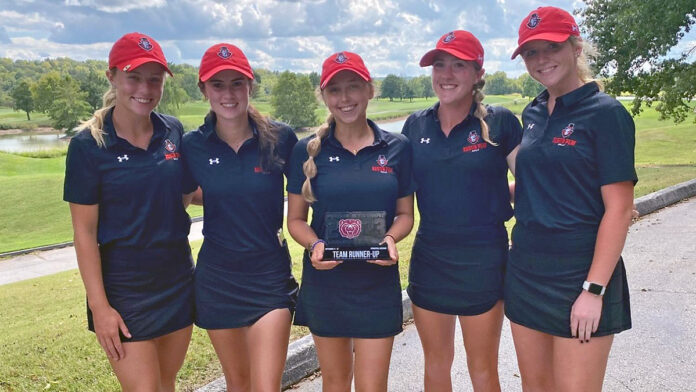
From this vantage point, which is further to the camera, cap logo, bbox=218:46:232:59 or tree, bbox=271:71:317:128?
tree, bbox=271:71:317:128

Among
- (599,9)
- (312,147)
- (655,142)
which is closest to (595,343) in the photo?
(312,147)

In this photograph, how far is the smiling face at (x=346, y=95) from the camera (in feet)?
11.2

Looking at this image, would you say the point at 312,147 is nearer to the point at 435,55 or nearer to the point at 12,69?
the point at 435,55

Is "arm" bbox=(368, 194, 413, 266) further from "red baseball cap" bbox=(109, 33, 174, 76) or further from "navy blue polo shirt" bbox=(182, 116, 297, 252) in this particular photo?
"red baseball cap" bbox=(109, 33, 174, 76)

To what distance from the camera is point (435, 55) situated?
358cm

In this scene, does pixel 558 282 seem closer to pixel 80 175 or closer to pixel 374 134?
pixel 374 134

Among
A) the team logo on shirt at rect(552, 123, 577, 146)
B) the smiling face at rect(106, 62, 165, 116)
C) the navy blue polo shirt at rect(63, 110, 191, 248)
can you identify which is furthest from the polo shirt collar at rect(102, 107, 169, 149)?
the team logo on shirt at rect(552, 123, 577, 146)

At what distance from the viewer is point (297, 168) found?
346 centimetres

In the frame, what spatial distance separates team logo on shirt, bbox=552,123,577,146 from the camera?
2992mm

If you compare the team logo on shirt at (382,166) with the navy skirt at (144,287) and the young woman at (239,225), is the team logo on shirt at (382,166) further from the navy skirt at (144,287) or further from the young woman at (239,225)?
the navy skirt at (144,287)

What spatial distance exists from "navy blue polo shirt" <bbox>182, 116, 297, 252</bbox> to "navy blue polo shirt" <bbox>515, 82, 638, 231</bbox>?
1.43 meters

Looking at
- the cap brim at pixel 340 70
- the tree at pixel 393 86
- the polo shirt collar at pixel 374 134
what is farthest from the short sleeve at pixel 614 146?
the tree at pixel 393 86

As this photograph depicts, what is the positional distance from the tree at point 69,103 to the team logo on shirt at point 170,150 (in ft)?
298

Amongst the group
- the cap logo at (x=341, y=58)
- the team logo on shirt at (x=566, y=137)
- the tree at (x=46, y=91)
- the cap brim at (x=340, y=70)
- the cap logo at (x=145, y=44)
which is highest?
the cap logo at (x=145, y=44)
